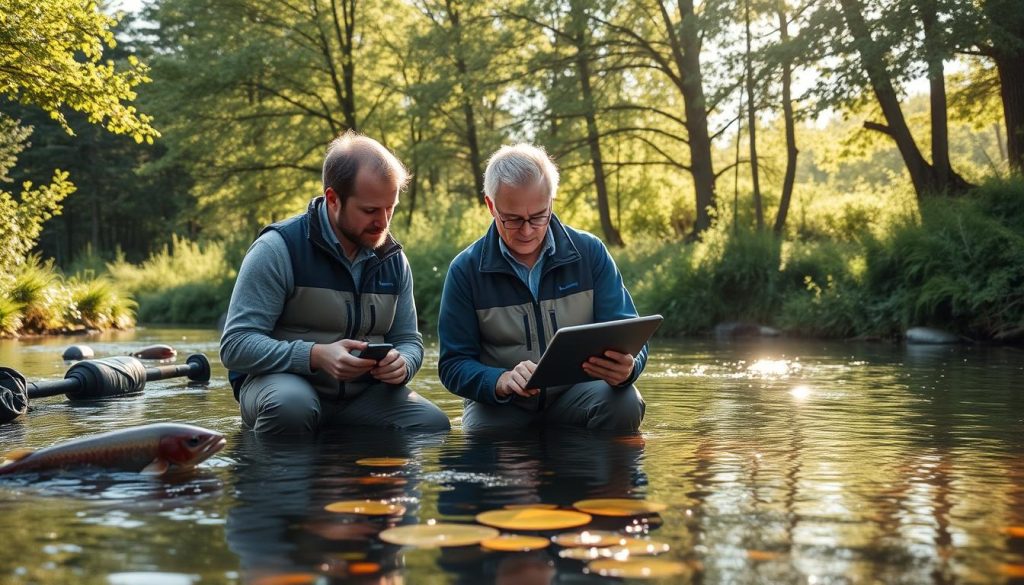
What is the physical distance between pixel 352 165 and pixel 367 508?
1.52 meters

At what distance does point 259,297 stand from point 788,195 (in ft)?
47.6

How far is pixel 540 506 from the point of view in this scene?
3109 mm

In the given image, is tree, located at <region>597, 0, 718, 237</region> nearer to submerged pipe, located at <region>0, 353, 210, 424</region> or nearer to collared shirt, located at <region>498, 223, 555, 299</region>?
submerged pipe, located at <region>0, 353, 210, 424</region>

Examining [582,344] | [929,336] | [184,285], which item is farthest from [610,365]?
[184,285]

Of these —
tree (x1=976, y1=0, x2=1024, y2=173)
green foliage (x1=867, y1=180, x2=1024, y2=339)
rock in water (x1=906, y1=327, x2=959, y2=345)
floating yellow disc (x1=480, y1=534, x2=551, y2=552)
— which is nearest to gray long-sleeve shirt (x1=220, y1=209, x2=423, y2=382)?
floating yellow disc (x1=480, y1=534, x2=551, y2=552)

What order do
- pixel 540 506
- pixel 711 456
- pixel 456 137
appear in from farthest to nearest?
pixel 456 137
pixel 711 456
pixel 540 506

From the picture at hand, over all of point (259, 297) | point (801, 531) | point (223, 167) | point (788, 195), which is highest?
point (223, 167)

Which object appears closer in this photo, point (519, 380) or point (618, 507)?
point (618, 507)

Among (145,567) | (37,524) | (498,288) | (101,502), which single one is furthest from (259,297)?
(145,567)

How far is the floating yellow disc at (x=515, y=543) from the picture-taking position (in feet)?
8.43

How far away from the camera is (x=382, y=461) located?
394cm

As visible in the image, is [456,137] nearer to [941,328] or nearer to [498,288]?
[941,328]

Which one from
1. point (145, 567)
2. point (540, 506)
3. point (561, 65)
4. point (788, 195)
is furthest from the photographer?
point (561, 65)

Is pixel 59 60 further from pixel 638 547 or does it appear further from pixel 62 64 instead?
pixel 638 547
